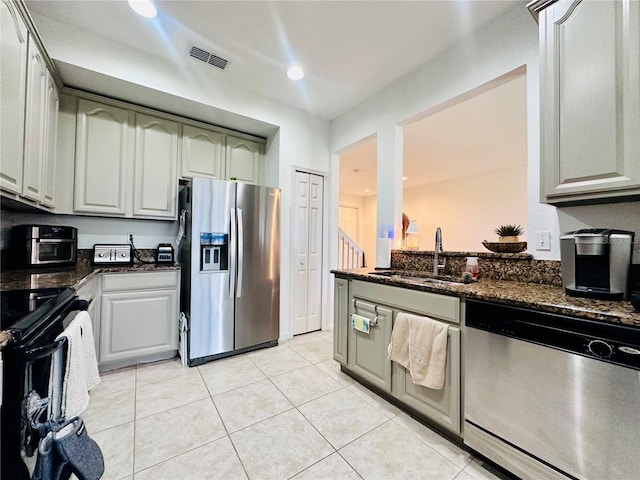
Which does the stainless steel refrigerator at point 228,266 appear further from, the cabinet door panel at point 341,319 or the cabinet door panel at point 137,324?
the cabinet door panel at point 341,319

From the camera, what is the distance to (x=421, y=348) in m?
1.65

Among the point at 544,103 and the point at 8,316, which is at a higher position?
the point at 544,103

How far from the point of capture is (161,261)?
113 inches

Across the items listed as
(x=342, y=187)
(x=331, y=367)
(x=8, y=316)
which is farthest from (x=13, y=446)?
(x=342, y=187)

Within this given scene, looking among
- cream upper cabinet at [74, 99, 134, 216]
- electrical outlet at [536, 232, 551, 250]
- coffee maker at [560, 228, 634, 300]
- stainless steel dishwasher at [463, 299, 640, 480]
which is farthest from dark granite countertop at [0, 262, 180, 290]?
electrical outlet at [536, 232, 551, 250]

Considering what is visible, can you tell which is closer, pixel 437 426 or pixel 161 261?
pixel 437 426

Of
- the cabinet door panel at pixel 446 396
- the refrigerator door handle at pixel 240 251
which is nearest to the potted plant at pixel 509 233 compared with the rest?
the cabinet door panel at pixel 446 396

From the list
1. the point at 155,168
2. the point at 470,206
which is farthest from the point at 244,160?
the point at 470,206

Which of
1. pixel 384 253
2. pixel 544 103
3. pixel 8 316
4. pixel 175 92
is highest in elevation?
pixel 175 92

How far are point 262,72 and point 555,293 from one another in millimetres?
2871

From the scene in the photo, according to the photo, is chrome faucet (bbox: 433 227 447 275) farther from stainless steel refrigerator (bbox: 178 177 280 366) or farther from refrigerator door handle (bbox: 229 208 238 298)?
refrigerator door handle (bbox: 229 208 238 298)

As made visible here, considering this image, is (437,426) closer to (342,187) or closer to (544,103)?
(544,103)

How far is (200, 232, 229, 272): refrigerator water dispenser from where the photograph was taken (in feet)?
8.47

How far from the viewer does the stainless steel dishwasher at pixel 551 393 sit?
98 cm
